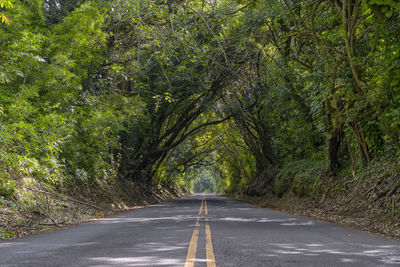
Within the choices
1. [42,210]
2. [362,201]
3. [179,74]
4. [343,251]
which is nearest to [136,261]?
[343,251]

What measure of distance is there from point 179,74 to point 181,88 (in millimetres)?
1060

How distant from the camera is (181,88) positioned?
2095cm

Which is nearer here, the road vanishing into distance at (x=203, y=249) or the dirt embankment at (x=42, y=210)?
the road vanishing into distance at (x=203, y=249)

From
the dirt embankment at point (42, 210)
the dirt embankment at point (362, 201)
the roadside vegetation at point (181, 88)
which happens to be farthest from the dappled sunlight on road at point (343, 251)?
the dirt embankment at point (42, 210)

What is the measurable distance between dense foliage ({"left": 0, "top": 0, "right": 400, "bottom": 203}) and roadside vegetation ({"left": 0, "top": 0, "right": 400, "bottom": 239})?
2.4 inches

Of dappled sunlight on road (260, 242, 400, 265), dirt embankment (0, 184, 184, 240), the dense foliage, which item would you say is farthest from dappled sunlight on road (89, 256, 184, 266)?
the dense foliage

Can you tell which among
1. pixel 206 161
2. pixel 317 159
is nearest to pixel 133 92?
pixel 317 159

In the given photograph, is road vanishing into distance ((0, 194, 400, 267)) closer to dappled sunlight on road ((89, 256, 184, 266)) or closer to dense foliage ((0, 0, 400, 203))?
dappled sunlight on road ((89, 256, 184, 266))

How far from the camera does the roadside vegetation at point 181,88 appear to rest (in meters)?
10.4

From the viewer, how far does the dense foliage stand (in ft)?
35.4

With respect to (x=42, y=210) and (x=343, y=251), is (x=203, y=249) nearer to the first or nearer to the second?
(x=343, y=251)

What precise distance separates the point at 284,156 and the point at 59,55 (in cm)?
1870

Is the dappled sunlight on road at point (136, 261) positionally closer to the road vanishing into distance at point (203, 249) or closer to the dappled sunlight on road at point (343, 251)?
the road vanishing into distance at point (203, 249)

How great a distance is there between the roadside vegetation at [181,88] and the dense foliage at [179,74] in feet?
0.20
